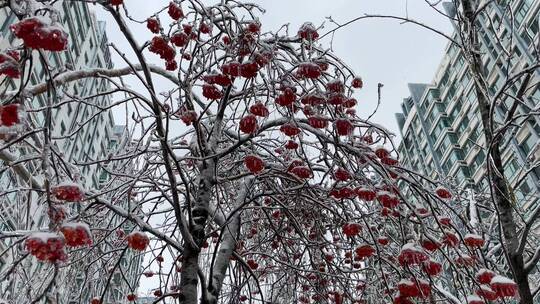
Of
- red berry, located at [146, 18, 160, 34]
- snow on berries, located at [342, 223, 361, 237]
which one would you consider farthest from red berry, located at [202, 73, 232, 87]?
snow on berries, located at [342, 223, 361, 237]

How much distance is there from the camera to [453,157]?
35719 millimetres

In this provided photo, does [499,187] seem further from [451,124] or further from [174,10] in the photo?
[451,124]

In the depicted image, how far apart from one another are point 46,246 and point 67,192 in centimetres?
44

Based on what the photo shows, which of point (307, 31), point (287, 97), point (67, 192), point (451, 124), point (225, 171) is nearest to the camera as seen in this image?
point (67, 192)

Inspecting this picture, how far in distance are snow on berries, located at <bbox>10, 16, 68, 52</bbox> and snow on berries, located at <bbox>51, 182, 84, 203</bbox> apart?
63 cm

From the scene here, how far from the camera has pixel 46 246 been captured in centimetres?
174

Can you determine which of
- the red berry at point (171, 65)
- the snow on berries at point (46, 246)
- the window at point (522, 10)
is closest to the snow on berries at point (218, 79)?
the red berry at point (171, 65)

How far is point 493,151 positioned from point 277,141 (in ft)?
9.68

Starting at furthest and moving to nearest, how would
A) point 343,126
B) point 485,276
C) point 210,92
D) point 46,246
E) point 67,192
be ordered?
point 210,92, point 343,126, point 485,276, point 67,192, point 46,246

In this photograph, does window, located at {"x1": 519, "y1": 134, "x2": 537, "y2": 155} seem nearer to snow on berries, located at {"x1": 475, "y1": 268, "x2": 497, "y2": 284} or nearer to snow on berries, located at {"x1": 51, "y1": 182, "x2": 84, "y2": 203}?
snow on berries, located at {"x1": 475, "y1": 268, "x2": 497, "y2": 284}

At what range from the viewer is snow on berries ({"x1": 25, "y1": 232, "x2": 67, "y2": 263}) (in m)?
1.73

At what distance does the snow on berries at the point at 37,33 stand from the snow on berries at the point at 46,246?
0.73 m

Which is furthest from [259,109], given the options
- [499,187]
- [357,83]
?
[499,187]

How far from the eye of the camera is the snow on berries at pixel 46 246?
173 centimetres
